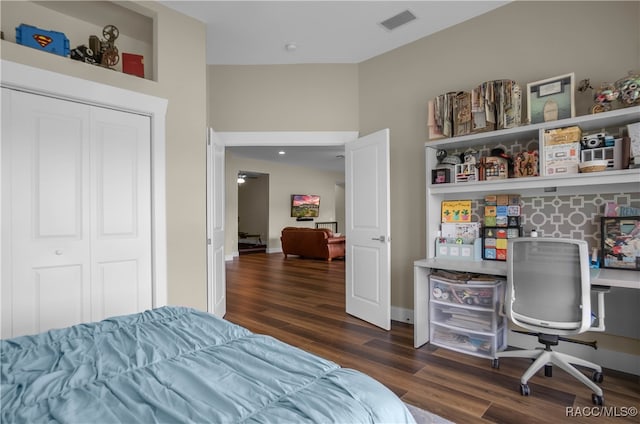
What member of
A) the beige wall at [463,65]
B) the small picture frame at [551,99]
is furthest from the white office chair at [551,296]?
the beige wall at [463,65]

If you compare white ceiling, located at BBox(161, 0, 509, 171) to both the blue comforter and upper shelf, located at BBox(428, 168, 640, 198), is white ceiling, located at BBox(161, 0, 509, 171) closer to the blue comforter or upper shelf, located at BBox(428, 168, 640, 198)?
upper shelf, located at BBox(428, 168, 640, 198)

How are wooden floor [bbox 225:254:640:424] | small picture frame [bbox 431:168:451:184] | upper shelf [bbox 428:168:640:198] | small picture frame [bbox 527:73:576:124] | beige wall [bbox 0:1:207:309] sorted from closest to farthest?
1. wooden floor [bbox 225:254:640:424]
2. upper shelf [bbox 428:168:640:198]
3. small picture frame [bbox 527:73:576:124]
4. beige wall [bbox 0:1:207:309]
5. small picture frame [bbox 431:168:451:184]

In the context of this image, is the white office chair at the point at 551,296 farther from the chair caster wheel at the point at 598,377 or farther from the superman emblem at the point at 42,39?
the superman emblem at the point at 42,39

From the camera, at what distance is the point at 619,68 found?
8.07 feet

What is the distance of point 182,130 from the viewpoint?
10.2 ft

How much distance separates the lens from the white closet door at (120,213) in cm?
261

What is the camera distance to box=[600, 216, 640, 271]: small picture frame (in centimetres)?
235

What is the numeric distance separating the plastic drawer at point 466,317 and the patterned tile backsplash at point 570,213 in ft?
2.55

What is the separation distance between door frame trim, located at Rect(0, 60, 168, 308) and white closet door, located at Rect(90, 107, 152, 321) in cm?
5

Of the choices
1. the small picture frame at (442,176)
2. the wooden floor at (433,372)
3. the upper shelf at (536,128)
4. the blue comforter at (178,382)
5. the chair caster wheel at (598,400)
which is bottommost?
the wooden floor at (433,372)

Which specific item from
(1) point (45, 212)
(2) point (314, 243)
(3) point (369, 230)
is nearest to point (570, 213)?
(3) point (369, 230)

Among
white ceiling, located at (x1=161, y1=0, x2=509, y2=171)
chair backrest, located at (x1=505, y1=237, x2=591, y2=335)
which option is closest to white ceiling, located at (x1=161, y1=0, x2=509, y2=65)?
white ceiling, located at (x1=161, y1=0, x2=509, y2=171)

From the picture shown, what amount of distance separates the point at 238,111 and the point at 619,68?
3.54 m

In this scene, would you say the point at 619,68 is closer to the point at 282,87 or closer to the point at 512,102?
the point at 512,102
